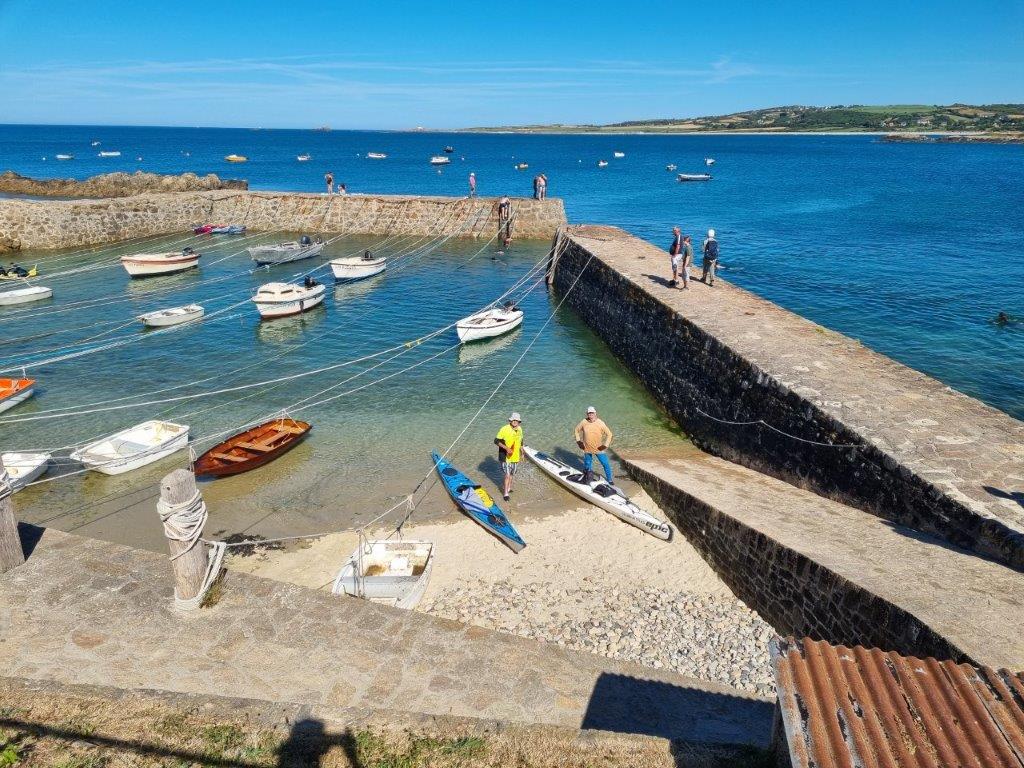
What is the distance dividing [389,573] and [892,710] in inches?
284

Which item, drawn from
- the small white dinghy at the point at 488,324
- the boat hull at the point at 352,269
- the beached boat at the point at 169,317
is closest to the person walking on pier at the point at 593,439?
the small white dinghy at the point at 488,324

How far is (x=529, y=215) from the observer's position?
38719 millimetres

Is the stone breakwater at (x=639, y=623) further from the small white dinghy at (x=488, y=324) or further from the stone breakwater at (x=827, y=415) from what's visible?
the small white dinghy at (x=488, y=324)

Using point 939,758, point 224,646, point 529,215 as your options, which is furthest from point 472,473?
point 529,215

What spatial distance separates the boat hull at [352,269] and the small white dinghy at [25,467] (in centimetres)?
1742

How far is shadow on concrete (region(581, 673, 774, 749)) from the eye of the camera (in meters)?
6.22

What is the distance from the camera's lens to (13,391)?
1602 centimetres

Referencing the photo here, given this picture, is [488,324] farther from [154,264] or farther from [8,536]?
[154,264]

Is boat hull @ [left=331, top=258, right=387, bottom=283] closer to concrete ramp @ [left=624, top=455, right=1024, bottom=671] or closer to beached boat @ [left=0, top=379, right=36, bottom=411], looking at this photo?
beached boat @ [left=0, top=379, right=36, bottom=411]

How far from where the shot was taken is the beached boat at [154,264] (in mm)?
28594

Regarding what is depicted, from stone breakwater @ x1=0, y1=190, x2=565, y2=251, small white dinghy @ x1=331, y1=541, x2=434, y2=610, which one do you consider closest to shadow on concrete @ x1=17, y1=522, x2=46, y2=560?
small white dinghy @ x1=331, y1=541, x2=434, y2=610

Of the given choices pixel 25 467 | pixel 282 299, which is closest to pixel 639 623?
pixel 25 467

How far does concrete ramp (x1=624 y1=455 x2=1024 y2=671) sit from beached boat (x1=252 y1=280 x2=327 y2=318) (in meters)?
17.2

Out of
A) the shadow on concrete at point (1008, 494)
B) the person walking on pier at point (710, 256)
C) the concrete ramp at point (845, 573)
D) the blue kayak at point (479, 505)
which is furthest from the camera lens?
the person walking on pier at point (710, 256)
